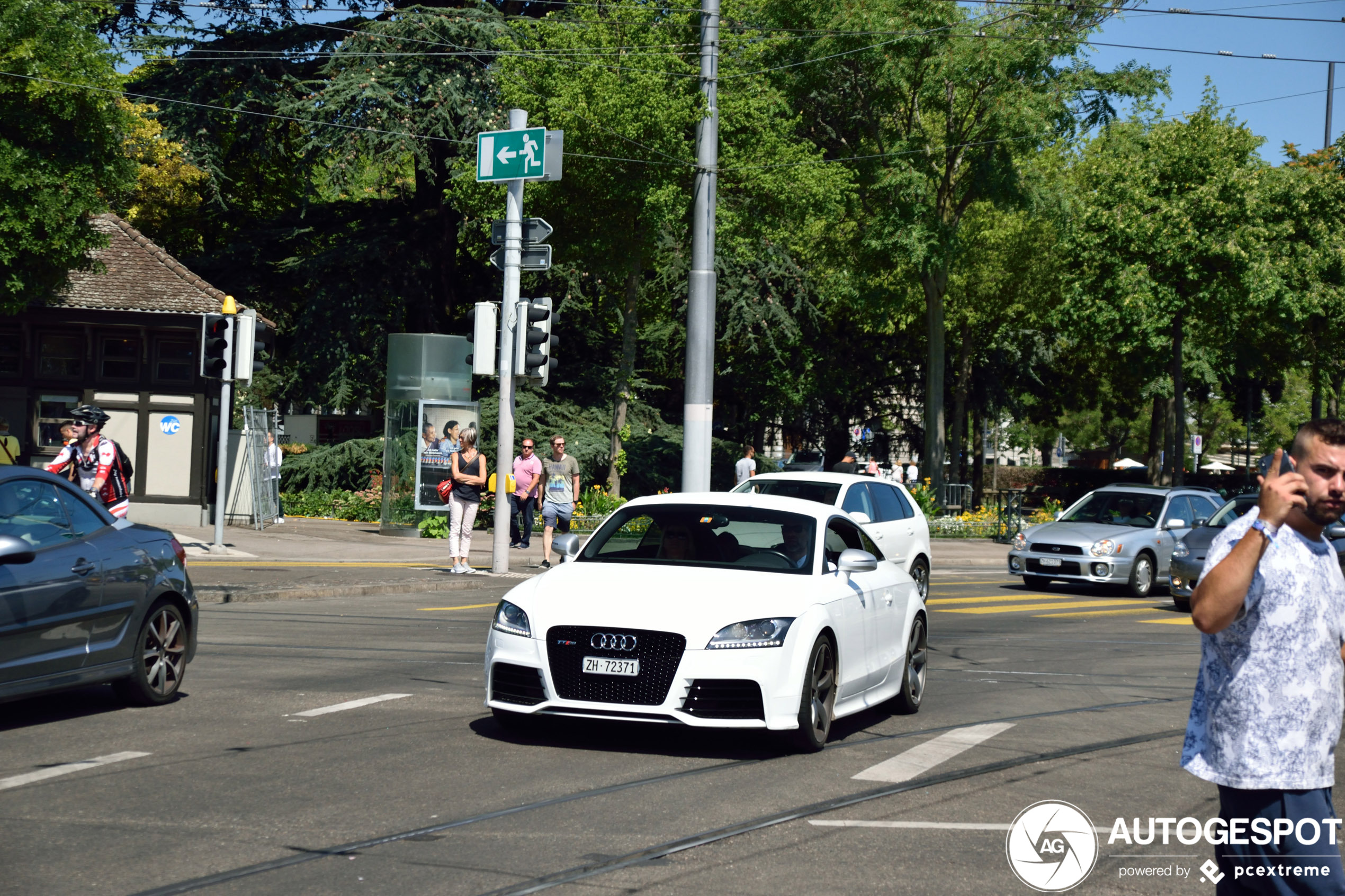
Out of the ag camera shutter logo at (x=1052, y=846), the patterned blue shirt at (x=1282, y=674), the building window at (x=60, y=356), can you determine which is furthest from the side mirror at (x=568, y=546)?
the building window at (x=60, y=356)

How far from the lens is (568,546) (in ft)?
31.2

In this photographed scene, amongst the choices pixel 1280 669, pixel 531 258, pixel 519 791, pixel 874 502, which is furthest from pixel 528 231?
pixel 1280 669

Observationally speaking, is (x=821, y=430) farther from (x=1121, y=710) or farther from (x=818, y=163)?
(x=1121, y=710)

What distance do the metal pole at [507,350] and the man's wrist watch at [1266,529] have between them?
53.8 ft

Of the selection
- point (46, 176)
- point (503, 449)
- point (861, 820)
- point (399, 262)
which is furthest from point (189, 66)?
point (861, 820)

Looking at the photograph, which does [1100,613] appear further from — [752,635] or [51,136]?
[51,136]

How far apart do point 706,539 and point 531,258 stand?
11.5m

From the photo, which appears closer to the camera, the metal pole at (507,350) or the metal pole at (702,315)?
the metal pole at (507,350)

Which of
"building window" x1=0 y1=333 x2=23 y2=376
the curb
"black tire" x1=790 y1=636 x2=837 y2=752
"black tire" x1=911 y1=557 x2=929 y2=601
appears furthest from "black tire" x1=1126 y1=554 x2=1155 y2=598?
"building window" x1=0 y1=333 x2=23 y2=376

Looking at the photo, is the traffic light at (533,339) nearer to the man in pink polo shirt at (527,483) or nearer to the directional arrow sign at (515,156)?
the directional arrow sign at (515,156)

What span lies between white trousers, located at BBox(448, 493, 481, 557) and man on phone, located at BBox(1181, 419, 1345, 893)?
1677 centimetres

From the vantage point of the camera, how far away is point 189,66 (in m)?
34.2

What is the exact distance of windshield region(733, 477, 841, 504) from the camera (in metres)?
16.4

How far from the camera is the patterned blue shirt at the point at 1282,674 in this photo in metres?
3.92
